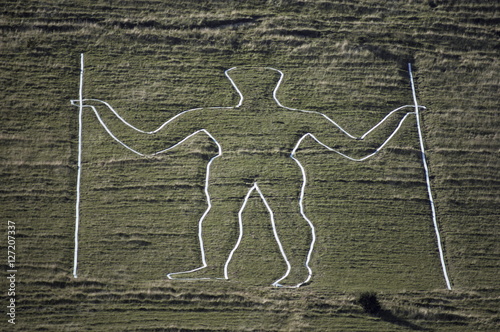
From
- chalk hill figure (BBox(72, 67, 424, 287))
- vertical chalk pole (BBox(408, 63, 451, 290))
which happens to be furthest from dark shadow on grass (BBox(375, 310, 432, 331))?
chalk hill figure (BBox(72, 67, 424, 287))

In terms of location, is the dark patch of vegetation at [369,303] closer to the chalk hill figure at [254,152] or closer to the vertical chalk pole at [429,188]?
the chalk hill figure at [254,152]

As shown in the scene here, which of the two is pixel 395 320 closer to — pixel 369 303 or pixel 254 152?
pixel 369 303

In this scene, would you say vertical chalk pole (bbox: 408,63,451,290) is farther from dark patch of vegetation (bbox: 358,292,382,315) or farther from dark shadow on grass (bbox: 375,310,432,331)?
dark patch of vegetation (bbox: 358,292,382,315)

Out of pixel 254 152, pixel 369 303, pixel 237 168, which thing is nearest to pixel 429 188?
pixel 369 303

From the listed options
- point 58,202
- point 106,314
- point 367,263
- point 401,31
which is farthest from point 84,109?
point 401,31

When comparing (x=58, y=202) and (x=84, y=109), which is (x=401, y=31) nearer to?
(x=84, y=109)

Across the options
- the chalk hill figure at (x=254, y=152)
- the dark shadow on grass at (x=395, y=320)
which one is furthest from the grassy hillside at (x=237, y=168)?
the chalk hill figure at (x=254, y=152)

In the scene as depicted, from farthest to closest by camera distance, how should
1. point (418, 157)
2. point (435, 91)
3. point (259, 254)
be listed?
point (435, 91) → point (418, 157) → point (259, 254)
